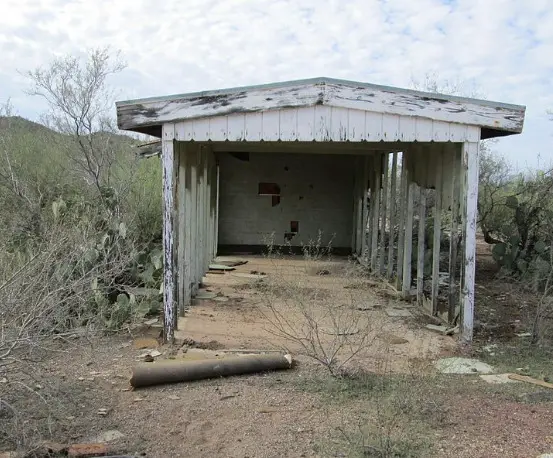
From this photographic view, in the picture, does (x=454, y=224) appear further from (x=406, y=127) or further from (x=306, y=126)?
(x=306, y=126)

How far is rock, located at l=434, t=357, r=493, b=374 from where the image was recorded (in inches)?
232

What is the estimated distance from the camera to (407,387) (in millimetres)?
4984

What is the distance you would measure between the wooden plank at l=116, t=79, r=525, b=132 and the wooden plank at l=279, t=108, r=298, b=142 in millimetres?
95

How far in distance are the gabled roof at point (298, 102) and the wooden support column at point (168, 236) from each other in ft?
1.22

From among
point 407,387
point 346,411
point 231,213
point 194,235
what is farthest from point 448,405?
point 231,213

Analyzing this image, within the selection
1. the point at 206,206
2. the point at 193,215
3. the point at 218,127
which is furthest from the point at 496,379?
the point at 206,206

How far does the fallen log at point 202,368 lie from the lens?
208 inches

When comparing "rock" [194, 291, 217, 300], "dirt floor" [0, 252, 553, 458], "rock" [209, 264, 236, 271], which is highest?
"rock" [209, 264, 236, 271]

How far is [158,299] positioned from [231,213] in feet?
26.6

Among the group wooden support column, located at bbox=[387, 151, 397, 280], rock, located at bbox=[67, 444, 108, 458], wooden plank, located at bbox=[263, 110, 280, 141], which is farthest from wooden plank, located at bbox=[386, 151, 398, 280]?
rock, located at bbox=[67, 444, 108, 458]

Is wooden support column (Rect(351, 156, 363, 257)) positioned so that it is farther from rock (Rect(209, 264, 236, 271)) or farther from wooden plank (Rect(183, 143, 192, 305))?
wooden plank (Rect(183, 143, 192, 305))

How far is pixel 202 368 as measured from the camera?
5.50 meters

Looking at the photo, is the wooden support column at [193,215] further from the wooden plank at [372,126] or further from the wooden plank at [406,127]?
the wooden plank at [406,127]

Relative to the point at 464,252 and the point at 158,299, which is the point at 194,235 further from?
the point at 464,252
